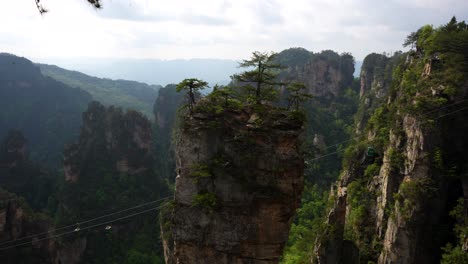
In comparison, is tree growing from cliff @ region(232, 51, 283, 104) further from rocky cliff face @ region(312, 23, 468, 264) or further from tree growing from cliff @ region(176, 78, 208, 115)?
rocky cliff face @ region(312, 23, 468, 264)

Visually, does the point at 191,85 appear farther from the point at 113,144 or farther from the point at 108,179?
the point at 113,144

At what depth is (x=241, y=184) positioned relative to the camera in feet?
46.5

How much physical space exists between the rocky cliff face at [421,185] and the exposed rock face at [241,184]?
43.1ft

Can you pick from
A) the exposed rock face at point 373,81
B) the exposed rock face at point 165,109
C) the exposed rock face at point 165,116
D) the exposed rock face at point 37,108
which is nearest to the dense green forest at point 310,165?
the exposed rock face at point 373,81

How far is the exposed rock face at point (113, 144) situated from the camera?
53.2m

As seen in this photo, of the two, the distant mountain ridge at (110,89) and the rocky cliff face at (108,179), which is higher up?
the distant mountain ridge at (110,89)

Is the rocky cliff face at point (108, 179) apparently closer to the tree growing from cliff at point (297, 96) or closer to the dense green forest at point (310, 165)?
the dense green forest at point (310, 165)

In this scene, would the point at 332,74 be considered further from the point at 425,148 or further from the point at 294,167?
the point at 294,167

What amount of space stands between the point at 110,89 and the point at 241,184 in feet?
538

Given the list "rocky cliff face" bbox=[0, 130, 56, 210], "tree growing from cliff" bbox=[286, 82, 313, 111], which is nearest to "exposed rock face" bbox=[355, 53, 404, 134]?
"tree growing from cliff" bbox=[286, 82, 313, 111]

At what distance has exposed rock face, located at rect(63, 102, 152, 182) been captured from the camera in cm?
5322

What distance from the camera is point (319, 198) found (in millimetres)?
52656

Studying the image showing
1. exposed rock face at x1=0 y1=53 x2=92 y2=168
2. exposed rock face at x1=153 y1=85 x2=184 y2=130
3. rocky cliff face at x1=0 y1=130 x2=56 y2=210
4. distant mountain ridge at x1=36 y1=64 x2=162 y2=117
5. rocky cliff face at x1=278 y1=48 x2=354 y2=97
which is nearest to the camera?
rocky cliff face at x1=0 y1=130 x2=56 y2=210

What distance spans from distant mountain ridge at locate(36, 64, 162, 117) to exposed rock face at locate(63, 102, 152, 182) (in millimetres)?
72001
